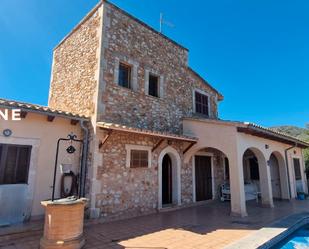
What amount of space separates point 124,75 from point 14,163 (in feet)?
18.4

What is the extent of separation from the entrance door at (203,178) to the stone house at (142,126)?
53 mm

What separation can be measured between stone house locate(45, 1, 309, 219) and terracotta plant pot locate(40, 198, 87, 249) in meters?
2.36

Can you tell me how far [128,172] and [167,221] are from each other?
2372 mm

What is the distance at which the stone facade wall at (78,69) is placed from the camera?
29.5 feet

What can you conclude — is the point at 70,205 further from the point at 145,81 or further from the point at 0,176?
the point at 145,81

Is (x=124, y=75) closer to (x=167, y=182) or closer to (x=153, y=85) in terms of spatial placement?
(x=153, y=85)

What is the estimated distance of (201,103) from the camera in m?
13.9

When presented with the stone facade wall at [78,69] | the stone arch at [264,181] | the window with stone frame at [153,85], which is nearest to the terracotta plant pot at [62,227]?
the stone facade wall at [78,69]

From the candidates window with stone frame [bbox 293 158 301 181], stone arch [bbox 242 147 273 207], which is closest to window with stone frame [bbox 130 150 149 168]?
stone arch [bbox 242 147 273 207]

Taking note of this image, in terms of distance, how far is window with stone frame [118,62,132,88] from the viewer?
9605 millimetres

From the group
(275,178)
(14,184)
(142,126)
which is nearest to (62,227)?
(14,184)

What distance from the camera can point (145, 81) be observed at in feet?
33.7

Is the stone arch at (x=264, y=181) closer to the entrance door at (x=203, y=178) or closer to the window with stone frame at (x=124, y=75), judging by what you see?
the entrance door at (x=203, y=178)

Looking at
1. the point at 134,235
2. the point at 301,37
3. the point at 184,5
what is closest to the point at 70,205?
the point at 134,235
